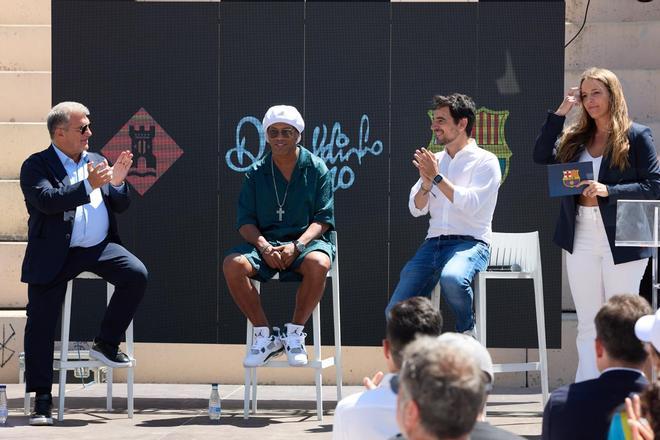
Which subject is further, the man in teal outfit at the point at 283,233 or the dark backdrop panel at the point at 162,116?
the dark backdrop panel at the point at 162,116

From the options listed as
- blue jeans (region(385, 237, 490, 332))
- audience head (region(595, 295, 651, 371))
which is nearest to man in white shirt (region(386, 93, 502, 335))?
blue jeans (region(385, 237, 490, 332))

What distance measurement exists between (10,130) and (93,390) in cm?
207

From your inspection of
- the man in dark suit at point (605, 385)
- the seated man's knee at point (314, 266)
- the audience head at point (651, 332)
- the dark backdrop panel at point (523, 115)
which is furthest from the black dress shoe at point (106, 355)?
the audience head at point (651, 332)

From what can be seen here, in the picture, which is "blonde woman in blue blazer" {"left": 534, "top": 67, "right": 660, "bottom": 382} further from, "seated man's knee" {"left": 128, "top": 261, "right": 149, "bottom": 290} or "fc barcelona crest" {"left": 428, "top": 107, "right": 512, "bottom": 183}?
"seated man's knee" {"left": 128, "top": 261, "right": 149, "bottom": 290}

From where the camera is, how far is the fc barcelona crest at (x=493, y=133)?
6414 mm

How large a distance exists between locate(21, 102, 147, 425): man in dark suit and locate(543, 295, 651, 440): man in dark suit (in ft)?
11.0

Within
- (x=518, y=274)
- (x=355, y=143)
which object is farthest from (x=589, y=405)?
(x=355, y=143)

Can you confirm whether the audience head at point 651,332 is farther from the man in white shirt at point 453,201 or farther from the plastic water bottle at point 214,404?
the plastic water bottle at point 214,404

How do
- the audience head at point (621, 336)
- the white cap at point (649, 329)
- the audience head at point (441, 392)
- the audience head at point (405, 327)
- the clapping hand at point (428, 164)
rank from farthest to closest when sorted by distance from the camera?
the clapping hand at point (428, 164), the audience head at point (405, 327), the audience head at point (621, 336), the white cap at point (649, 329), the audience head at point (441, 392)

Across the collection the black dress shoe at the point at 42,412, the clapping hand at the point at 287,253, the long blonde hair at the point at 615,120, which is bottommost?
the black dress shoe at the point at 42,412

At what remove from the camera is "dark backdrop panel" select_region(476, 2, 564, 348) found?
20.8 feet

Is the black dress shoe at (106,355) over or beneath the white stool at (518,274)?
beneath

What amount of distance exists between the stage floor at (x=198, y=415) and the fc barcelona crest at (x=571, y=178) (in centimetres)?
115

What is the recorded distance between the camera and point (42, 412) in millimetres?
5578
